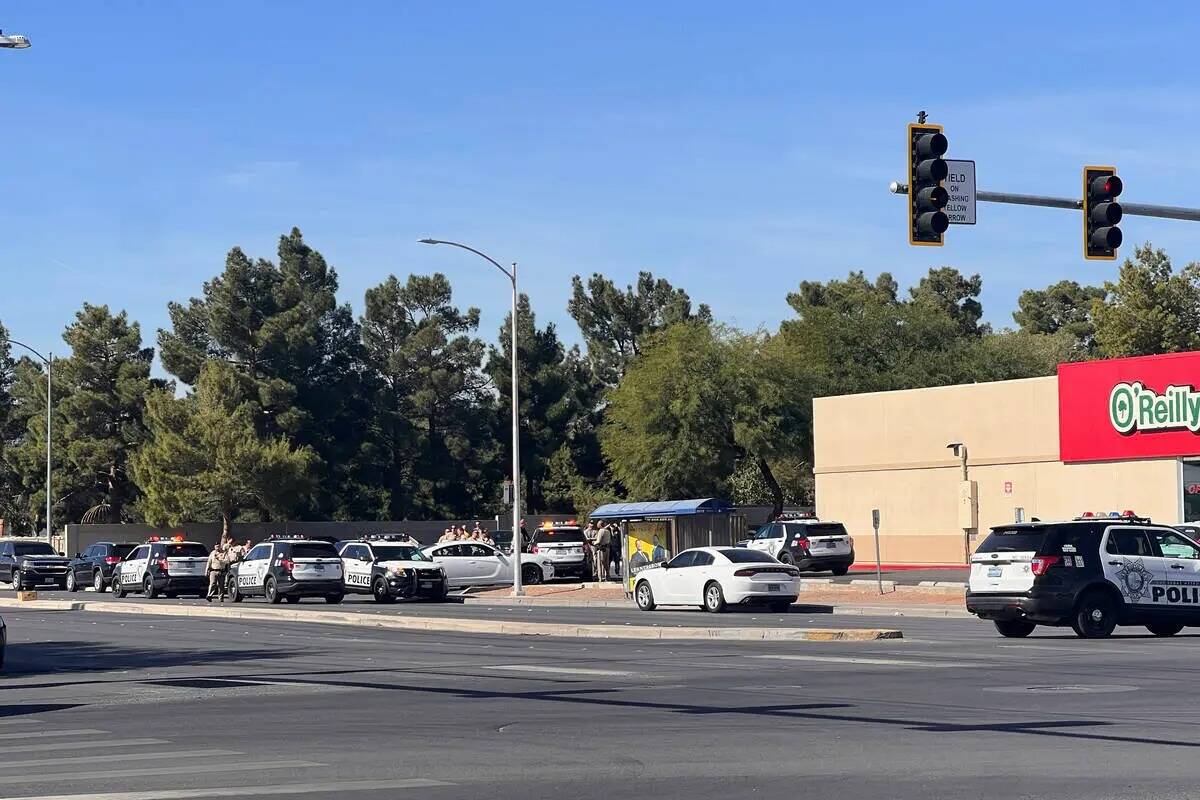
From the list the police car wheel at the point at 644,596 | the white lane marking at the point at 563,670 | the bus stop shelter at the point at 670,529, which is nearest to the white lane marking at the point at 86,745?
the white lane marking at the point at 563,670

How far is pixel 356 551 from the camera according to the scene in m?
45.7

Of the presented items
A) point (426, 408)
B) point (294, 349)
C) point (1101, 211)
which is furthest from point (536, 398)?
point (1101, 211)

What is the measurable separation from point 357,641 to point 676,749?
52.9 ft

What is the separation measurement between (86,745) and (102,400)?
80.6 metres

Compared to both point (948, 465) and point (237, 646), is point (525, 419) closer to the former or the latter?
point (948, 465)

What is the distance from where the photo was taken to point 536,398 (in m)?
97.9

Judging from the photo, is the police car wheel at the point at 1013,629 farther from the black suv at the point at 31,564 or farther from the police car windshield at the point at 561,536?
the black suv at the point at 31,564

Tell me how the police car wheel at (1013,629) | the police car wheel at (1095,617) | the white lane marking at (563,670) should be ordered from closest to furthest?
1. the white lane marking at (563,670)
2. the police car wheel at (1095,617)
3. the police car wheel at (1013,629)

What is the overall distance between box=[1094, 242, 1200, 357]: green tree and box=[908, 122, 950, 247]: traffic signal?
204 feet

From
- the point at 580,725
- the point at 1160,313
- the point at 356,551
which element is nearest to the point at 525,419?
the point at 1160,313

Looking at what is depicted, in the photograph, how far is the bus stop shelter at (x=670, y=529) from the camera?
4234 cm

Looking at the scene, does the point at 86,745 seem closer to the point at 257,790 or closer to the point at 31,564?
the point at 257,790

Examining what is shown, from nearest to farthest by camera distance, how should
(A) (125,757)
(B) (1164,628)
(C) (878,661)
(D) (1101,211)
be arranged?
(A) (125,757) → (C) (878,661) → (D) (1101,211) → (B) (1164,628)

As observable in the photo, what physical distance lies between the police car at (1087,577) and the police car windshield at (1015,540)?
15 millimetres
